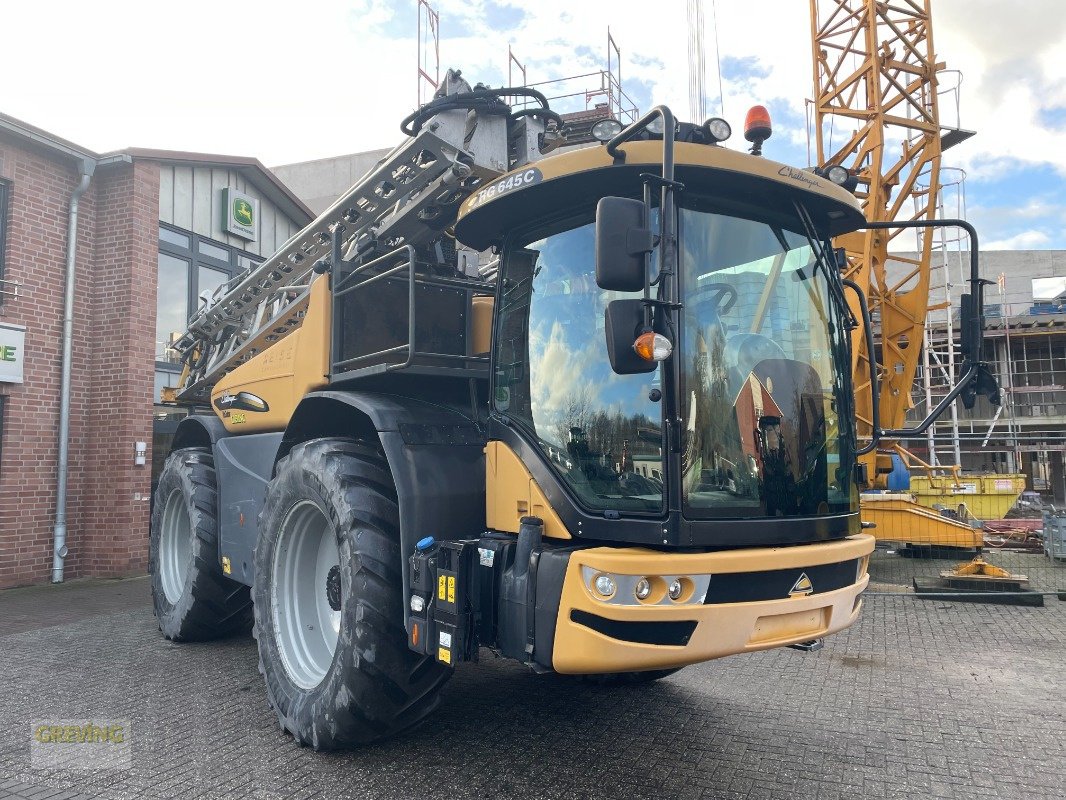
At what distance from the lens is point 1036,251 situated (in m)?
35.8

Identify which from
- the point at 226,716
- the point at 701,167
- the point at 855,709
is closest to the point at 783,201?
the point at 701,167

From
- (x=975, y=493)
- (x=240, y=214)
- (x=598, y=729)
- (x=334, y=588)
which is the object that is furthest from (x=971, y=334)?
(x=975, y=493)

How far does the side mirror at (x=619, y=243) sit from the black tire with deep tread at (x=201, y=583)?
427 cm

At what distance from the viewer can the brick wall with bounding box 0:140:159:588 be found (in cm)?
914

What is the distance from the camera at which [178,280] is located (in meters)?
11.2

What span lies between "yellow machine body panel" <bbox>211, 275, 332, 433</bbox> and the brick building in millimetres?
4760

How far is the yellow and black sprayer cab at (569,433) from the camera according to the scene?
303 centimetres

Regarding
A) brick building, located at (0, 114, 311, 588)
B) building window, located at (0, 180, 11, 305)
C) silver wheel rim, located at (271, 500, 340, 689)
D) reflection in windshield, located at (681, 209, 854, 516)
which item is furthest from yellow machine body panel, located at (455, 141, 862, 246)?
building window, located at (0, 180, 11, 305)

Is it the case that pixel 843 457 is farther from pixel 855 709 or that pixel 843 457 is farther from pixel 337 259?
pixel 337 259

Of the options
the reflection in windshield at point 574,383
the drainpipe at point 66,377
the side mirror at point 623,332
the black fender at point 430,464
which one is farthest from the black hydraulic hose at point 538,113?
the drainpipe at point 66,377

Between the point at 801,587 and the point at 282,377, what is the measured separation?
129 inches

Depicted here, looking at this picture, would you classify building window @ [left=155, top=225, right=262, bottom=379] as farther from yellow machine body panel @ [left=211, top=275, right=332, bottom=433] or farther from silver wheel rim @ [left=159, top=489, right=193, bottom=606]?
yellow machine body panel @ [left=211, top=275, right=332, bottom=433]

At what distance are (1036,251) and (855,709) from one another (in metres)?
38.2

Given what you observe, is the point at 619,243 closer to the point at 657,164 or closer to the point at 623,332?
the point at 623,332
